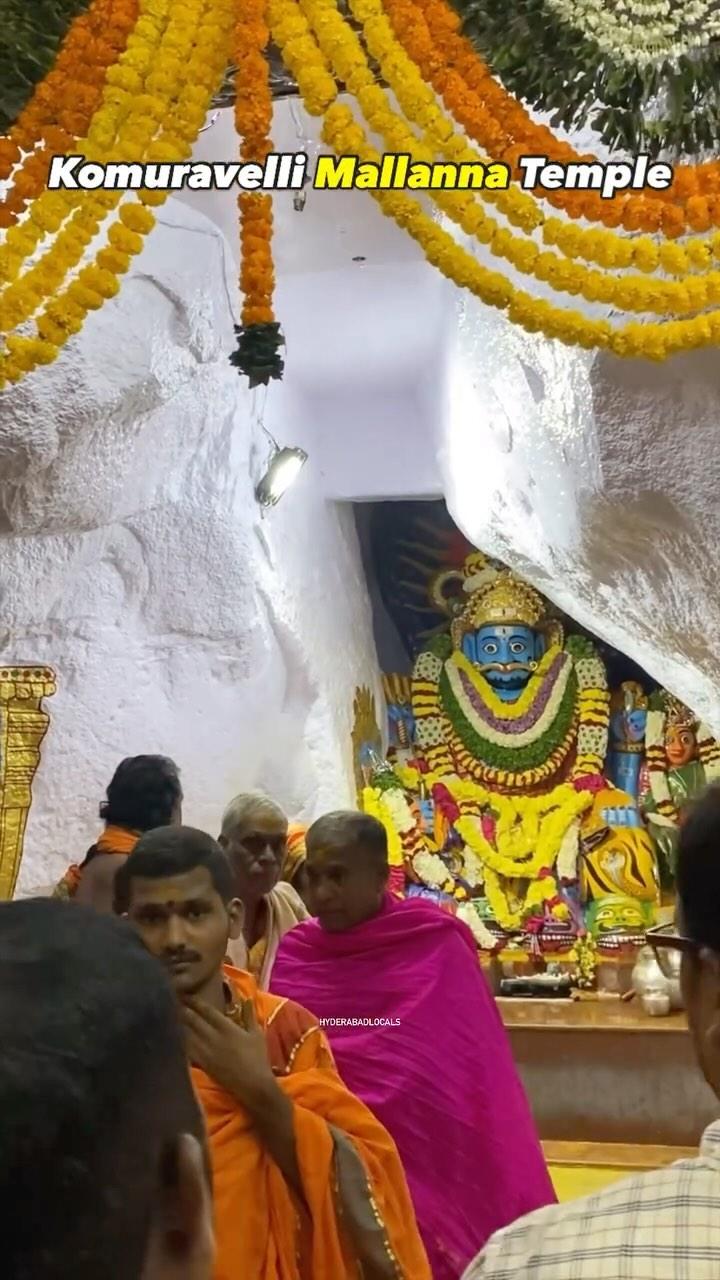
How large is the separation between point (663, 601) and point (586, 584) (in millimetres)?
652

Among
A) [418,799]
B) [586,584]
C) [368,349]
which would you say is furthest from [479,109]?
[418,799]

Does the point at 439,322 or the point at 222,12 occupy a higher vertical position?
the point at 439,322

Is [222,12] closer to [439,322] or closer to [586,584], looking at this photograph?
[586,584]

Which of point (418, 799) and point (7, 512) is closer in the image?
point (7, 512)

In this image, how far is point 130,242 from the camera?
265 centimetres

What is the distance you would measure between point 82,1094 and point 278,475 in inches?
223

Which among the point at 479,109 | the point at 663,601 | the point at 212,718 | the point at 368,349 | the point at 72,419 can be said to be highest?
the point at 368,349

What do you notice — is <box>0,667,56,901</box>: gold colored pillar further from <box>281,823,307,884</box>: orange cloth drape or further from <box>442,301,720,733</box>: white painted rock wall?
<box>442,301,720,733</box>: white painted rock wall

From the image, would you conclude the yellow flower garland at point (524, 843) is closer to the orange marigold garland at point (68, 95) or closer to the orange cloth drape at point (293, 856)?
the orange cloth drape at point (293, 856)

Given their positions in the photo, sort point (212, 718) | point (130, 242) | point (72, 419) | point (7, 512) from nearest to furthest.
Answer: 1. point (130, 242)
2. point (72, 419)
3. point (7, 512)
4. point (212, 718)

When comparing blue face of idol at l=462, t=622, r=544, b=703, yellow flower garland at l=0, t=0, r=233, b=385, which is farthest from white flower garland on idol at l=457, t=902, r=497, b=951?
yellow flower garland at l=0, t=0, r=233, b=385

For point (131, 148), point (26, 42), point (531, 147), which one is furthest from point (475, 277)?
point (26, 42)

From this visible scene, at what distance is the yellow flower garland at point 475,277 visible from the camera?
2.55 metres

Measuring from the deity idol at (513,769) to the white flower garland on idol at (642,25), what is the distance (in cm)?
517
